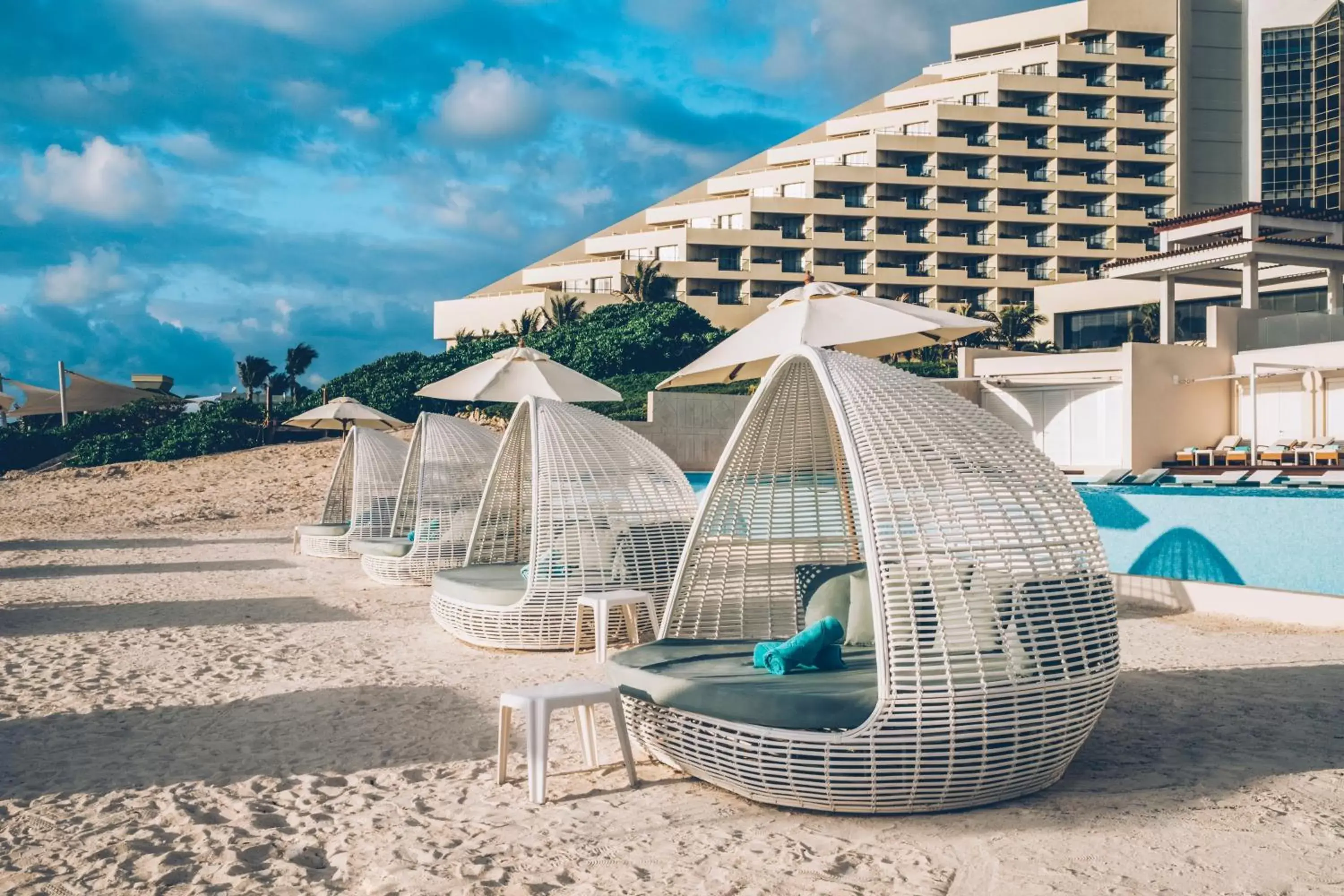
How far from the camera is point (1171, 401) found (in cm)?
2148

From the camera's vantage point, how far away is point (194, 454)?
2925 cm

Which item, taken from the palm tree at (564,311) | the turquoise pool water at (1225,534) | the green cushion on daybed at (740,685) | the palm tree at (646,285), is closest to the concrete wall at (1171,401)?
the turquoise pool water at (1225,534)

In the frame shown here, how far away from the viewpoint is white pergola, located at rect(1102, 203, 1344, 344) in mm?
25453

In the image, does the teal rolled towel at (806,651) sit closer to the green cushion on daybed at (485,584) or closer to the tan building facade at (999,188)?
the green cushion on daybed at (485,584)

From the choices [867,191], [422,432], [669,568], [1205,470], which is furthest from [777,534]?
[867,191]

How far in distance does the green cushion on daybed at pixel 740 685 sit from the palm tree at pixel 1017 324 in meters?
37.6

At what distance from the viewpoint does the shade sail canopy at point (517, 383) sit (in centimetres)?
1249

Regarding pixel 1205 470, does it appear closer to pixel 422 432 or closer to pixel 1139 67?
pixel 422 432

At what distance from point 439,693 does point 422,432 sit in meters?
6.80

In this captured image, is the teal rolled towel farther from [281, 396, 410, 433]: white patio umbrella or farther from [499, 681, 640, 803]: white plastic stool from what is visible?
[281, 396, 410, 433]: white patio umbrella

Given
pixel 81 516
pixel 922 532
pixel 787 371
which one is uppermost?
pixel 787 371

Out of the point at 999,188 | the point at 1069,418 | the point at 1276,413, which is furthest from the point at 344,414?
the point at 999,188

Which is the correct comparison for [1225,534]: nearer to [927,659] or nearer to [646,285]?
[927,659]

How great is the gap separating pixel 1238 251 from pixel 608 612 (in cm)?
2342
